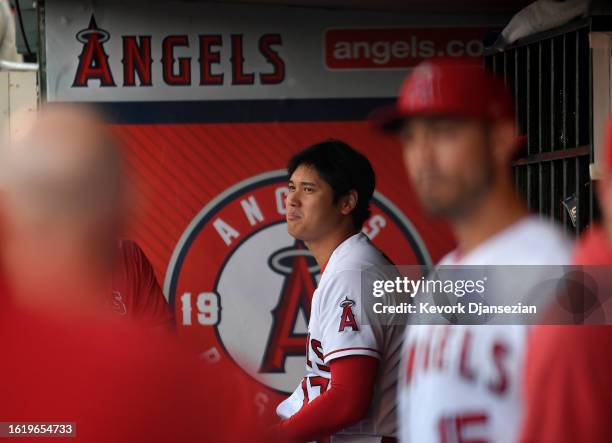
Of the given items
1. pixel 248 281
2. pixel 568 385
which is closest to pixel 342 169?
pixel 248 281

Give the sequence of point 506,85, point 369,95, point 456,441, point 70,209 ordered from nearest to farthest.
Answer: point 70,209 → point 456,441 → point 506,85 → point 369,95

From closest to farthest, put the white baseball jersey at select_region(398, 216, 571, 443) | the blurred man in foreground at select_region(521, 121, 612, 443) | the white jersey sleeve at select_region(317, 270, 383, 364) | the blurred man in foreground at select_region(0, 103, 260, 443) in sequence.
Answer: the blurred man in foreground at select_region(0, 103, 260, 443) < the blurred man in foreground at select_region(521, 121, 612, 443) < the white baseball jersey at select_region(398, 216, 571, 443) < the white jersey sleeve at select_region(317, 270, 383, 364)

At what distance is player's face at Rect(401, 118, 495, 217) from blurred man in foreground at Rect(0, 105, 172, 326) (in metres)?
0.55

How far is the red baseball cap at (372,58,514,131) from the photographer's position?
5.44ft

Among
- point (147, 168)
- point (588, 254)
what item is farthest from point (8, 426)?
point (588, 254)

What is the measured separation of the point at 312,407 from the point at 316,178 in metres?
0.45

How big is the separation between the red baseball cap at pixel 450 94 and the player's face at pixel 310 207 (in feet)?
0.60

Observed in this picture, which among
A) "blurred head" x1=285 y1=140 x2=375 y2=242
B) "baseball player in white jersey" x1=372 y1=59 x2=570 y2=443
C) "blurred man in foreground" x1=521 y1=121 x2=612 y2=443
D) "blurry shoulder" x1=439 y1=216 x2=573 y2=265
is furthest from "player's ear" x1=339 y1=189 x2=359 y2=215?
"blurred man in foreground" x1=521 y1=121 x2=612 y2=443

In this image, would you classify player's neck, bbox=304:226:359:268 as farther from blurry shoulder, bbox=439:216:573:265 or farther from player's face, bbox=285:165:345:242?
blurry shoulder, bbox=439:216:573:265

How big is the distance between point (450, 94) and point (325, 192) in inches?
14.9

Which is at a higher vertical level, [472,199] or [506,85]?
[506,85]

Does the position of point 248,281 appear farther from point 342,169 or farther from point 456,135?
point 456,135

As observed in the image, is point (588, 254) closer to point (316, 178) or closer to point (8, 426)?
point (316, 178)

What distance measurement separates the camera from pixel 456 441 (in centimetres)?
162
